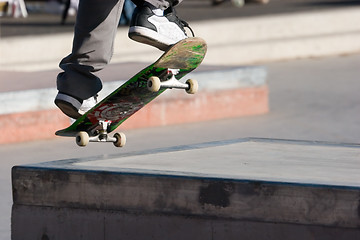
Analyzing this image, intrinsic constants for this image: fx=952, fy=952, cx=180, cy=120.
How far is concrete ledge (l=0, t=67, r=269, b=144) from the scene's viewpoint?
7.50m

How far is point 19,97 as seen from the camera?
7426 millimetres

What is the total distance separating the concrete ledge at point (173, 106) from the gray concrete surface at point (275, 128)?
13 cm

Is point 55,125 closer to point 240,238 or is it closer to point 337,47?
point 240,238

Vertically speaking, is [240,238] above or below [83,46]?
below

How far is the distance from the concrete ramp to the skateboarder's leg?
412mm

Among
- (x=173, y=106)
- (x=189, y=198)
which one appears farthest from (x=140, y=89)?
(x=173, y=106)

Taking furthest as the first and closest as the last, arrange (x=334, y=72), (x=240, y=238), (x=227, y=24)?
(x=227, y=24) < (x=334, y=72) < (x=240, y=238)

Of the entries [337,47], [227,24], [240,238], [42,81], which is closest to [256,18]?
[227,24]

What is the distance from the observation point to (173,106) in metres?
8.48

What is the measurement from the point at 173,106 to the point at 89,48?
151 inches

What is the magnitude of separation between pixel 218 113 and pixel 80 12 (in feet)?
14.1

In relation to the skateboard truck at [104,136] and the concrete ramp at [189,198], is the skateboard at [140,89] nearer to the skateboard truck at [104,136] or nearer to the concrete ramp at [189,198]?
the skateboard truck at [104,136]

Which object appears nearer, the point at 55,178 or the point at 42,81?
the point at 55,178

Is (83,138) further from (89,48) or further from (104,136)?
(89,48)
